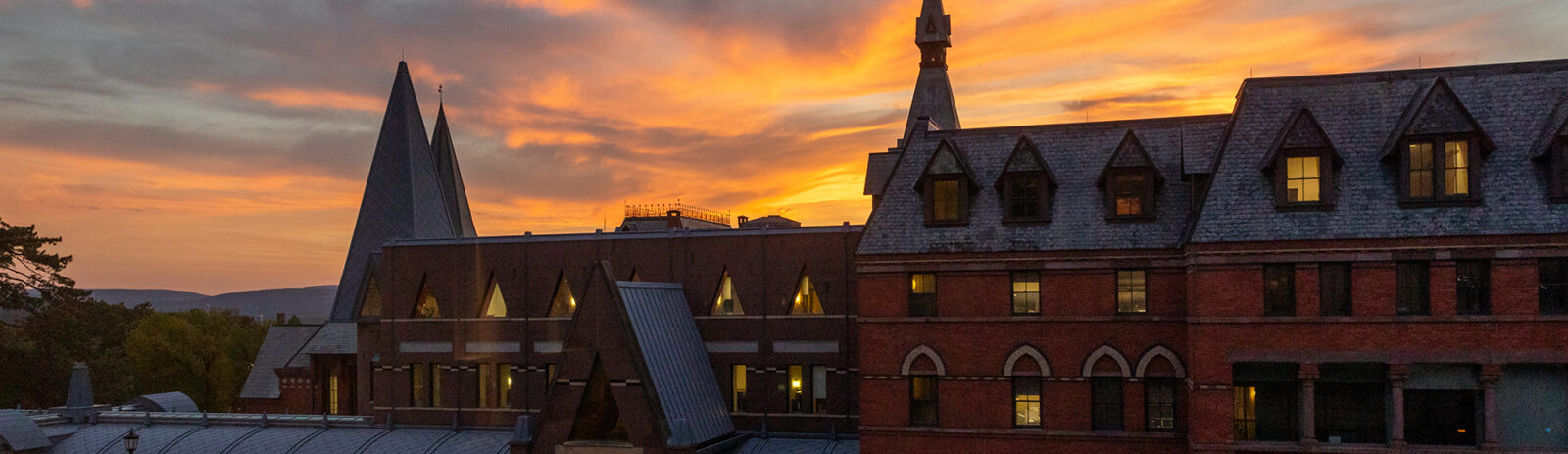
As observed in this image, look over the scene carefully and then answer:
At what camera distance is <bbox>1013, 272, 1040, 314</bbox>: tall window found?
33.6 metres

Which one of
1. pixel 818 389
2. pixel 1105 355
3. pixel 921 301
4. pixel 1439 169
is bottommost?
pixel 818 389

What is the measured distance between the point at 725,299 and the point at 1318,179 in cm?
2280

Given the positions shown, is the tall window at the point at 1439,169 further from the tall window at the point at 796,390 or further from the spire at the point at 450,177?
the spire at the point at 450,177

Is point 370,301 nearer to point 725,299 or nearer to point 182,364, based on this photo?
point 725,299

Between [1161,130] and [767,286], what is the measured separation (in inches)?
645

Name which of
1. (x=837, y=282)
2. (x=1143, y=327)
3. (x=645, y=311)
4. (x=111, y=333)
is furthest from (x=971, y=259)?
(x=111, y=333)

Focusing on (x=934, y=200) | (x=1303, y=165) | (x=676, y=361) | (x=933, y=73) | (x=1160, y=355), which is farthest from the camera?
(x=933, y=73)

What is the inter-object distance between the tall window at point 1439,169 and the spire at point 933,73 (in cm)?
3421

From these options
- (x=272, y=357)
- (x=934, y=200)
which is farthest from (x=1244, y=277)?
(x=272, y=357)

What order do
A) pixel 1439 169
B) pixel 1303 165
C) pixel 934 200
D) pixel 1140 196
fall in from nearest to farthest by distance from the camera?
1. pixel 1439 169
2. pixel 1303 165
3. pixel 1140 196
4. pixel 934 200

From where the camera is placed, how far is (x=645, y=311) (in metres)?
39.7

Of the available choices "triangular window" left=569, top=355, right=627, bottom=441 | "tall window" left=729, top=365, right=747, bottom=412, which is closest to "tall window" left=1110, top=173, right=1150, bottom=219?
"tall window" left=729, top=365, right=747, bottom=412

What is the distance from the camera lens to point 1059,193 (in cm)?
3412

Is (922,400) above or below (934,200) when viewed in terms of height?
below
